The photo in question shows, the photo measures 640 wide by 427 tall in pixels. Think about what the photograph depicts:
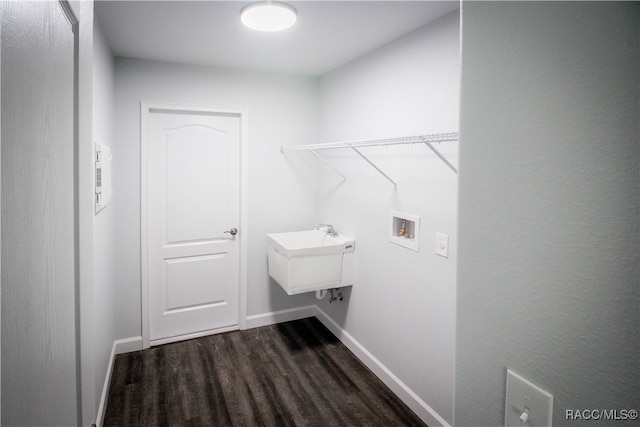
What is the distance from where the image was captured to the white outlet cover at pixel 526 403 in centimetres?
58

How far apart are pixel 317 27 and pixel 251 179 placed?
61.8 inches

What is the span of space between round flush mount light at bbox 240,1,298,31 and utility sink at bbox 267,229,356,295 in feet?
5.19

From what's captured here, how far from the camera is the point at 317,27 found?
2.28m

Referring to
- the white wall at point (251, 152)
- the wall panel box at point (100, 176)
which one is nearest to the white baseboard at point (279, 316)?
the white wall at point (251, 152)

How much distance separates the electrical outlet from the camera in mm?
2092

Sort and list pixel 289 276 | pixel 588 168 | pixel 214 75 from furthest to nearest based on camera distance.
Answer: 1. pixel 214 75
2. pixel 289 276
3. pixel 588 168

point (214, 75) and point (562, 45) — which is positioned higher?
point (214, 75)

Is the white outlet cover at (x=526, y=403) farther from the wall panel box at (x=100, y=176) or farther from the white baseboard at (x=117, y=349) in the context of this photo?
the white baseboard at (x=117, y=349)

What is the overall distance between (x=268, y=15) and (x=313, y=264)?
179 cm

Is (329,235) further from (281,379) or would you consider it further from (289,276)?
(281,379)

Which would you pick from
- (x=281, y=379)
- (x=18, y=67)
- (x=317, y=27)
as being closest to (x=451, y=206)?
(x=317, y=27)
